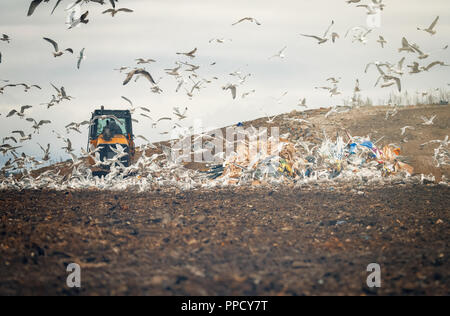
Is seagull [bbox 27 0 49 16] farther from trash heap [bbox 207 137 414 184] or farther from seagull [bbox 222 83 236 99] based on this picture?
trash heap [bbox 207 137 414 184]

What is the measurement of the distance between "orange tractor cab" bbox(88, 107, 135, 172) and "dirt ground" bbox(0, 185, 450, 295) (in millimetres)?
5193

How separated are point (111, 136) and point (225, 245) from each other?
9.86 metres

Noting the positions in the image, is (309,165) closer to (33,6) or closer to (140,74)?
(140,74)

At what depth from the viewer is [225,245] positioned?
541 centimetres

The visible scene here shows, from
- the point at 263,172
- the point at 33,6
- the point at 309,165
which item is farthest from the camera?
the point at 309,165

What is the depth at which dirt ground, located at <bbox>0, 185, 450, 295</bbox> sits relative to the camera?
13.6ft

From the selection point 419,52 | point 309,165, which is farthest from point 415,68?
point 309,165

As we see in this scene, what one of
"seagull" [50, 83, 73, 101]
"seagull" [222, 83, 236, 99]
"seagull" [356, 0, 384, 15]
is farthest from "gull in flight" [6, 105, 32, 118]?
"seagull" [356, 0, 384, 15]

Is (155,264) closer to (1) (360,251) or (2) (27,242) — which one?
(2) (27,242)

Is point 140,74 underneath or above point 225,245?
above

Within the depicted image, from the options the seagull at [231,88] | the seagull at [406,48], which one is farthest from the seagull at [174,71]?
the seagull at [406,48]

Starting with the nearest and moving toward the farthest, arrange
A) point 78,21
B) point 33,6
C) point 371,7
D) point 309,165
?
point 33,6, point 78,21, point 371,7, point 309,165

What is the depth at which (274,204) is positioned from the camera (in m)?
8.39
